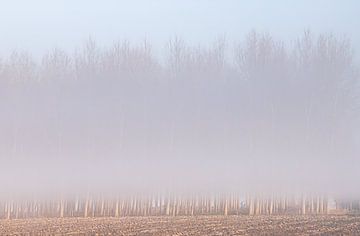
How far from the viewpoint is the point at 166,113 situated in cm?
4197

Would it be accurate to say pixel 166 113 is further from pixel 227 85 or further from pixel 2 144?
pixel 2 144

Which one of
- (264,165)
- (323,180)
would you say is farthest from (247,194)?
(323,180)

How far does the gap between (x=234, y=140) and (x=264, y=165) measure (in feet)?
8.68

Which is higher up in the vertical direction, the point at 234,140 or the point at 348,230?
the point at 234,140

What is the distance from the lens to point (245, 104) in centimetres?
4241

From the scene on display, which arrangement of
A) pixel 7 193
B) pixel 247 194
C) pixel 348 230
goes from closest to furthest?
pixel 348 230
pixel 7 193
pixel 247 194

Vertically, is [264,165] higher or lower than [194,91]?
lower

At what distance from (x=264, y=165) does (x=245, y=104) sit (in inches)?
171

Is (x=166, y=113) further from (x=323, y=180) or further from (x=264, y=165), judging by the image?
(x=323, y=180)

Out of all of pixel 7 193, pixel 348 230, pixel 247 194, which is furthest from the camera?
pixel 247 194

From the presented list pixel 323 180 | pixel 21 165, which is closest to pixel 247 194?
pixel 323 180

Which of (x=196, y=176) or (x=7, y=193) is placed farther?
(x=196, y=176)

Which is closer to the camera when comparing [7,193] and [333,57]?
[7,193]

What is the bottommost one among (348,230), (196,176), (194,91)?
(348,230)
